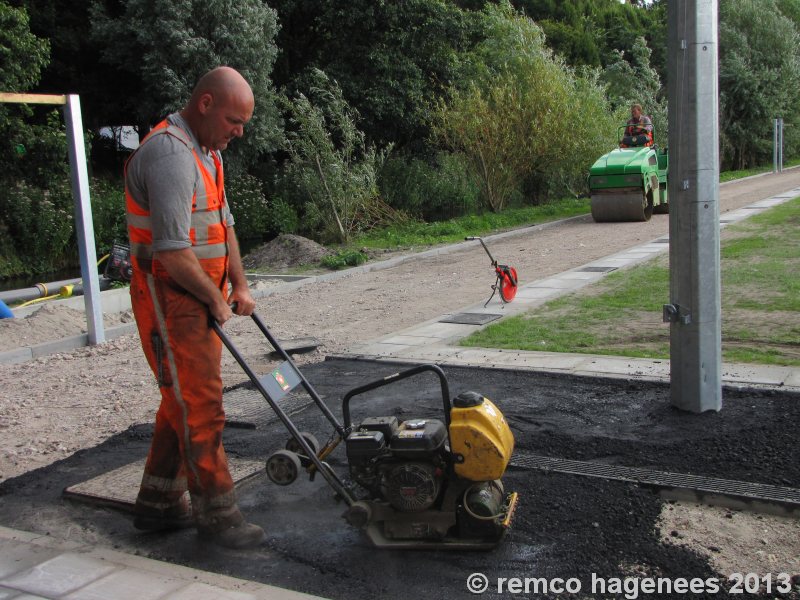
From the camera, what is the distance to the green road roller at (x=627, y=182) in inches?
687

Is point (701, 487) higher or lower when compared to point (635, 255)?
lower

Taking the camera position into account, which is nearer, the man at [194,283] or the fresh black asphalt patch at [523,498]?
the fresh black asphalt patch at [523,498]

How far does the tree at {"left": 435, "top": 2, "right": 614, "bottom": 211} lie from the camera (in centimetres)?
2118

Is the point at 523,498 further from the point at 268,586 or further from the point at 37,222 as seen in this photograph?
the point at 37,222

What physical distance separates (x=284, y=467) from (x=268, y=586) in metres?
0.49

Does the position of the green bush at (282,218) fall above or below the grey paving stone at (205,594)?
above

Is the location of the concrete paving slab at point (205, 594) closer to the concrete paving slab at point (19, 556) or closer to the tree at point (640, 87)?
the concrete paving slab at point (19, 556)

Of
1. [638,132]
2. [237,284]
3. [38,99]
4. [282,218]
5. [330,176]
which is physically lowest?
[282,218]

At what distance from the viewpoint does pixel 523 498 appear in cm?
400

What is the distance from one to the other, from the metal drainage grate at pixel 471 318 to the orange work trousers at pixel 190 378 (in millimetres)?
5096

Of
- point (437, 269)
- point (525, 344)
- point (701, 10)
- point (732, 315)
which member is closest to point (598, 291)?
point (732, 315)

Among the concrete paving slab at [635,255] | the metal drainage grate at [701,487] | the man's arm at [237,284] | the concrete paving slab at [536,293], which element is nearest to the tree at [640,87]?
the concrete paving slab at [635,255]

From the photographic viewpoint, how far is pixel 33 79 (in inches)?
683

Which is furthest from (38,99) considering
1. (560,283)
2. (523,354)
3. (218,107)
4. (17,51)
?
(17,51)
